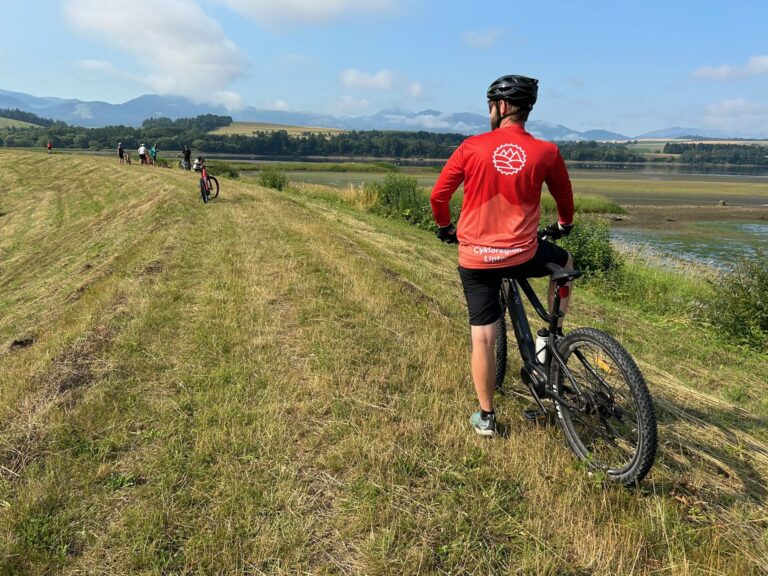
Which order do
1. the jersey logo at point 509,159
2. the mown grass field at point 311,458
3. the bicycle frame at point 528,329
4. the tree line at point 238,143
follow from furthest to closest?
the tree line at point 238,143
the bicycle frame at point 528,329
the jersey logo at point 509,159
the mown grass field at point 311,458

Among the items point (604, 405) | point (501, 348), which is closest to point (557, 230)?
point (501, 348)

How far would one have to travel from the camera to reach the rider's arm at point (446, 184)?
325cm

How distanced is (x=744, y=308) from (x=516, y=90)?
12.0m

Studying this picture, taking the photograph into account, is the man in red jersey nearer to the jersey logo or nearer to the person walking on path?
the jersey logo

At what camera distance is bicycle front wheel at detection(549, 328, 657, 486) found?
110 inches

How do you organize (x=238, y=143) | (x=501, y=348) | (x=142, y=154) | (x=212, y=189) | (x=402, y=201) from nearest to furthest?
(x=501, y=348), (x=212, y=189), (x=402, y=201), (x=142, y=154), (x=238, y=143)

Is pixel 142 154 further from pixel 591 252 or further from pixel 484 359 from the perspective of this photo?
pixel 484 359

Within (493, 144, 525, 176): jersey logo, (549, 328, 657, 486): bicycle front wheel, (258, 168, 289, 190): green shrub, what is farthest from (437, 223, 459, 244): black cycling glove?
(258, 168, 289, 190): green shrub

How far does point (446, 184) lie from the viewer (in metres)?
3.38

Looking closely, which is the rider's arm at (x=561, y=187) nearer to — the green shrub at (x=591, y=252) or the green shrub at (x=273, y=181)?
the green shrub at (x=591, y=252)

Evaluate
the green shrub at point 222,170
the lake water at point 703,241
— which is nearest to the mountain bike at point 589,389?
the lake water at point 703,241

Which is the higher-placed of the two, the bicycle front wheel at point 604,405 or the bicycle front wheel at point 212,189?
the bicycle front wheel at point 212,189

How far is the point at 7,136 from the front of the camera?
121 m

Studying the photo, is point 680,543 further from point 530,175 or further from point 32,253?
point 32,253
